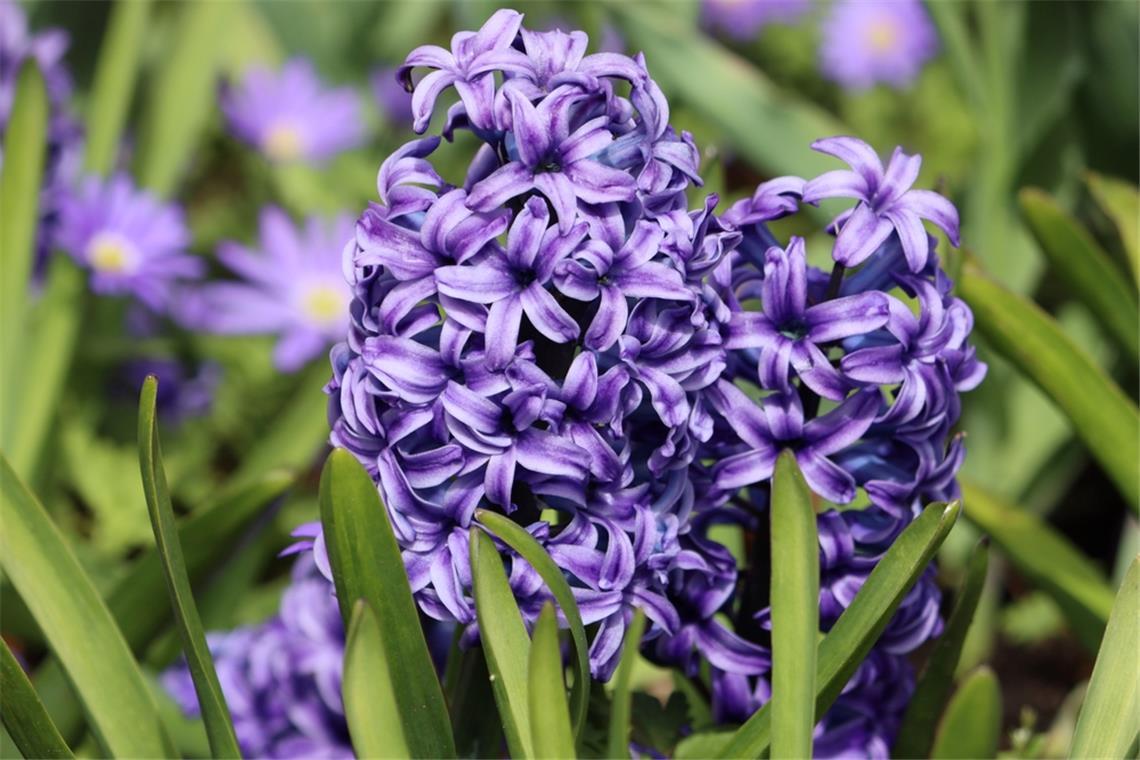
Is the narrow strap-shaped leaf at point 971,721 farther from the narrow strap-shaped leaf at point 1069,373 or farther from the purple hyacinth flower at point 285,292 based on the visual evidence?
the purple hyacinth flower at point 285,292

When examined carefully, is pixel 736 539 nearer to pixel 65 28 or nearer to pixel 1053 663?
Answer: pixel 1053 663

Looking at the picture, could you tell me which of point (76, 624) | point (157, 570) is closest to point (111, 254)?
point (157, 570)

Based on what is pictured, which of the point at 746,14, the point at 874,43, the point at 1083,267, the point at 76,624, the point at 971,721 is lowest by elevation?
the point at 971,721

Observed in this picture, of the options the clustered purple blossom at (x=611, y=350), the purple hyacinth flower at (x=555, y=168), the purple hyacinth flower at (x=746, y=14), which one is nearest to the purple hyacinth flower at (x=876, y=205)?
the clustered purple blossom at (x=611, y=350)

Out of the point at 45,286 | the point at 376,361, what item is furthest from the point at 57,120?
the point at 376,361

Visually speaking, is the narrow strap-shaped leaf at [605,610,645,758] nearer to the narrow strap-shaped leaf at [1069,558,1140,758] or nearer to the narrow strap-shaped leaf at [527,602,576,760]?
the narrow strap-shaped leaf at [527,602,576,760]

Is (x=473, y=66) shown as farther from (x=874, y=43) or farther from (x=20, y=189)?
(x=874, y=43)

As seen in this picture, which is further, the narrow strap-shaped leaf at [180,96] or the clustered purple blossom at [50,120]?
the narrow strap-shaped leaf at [180,96]
